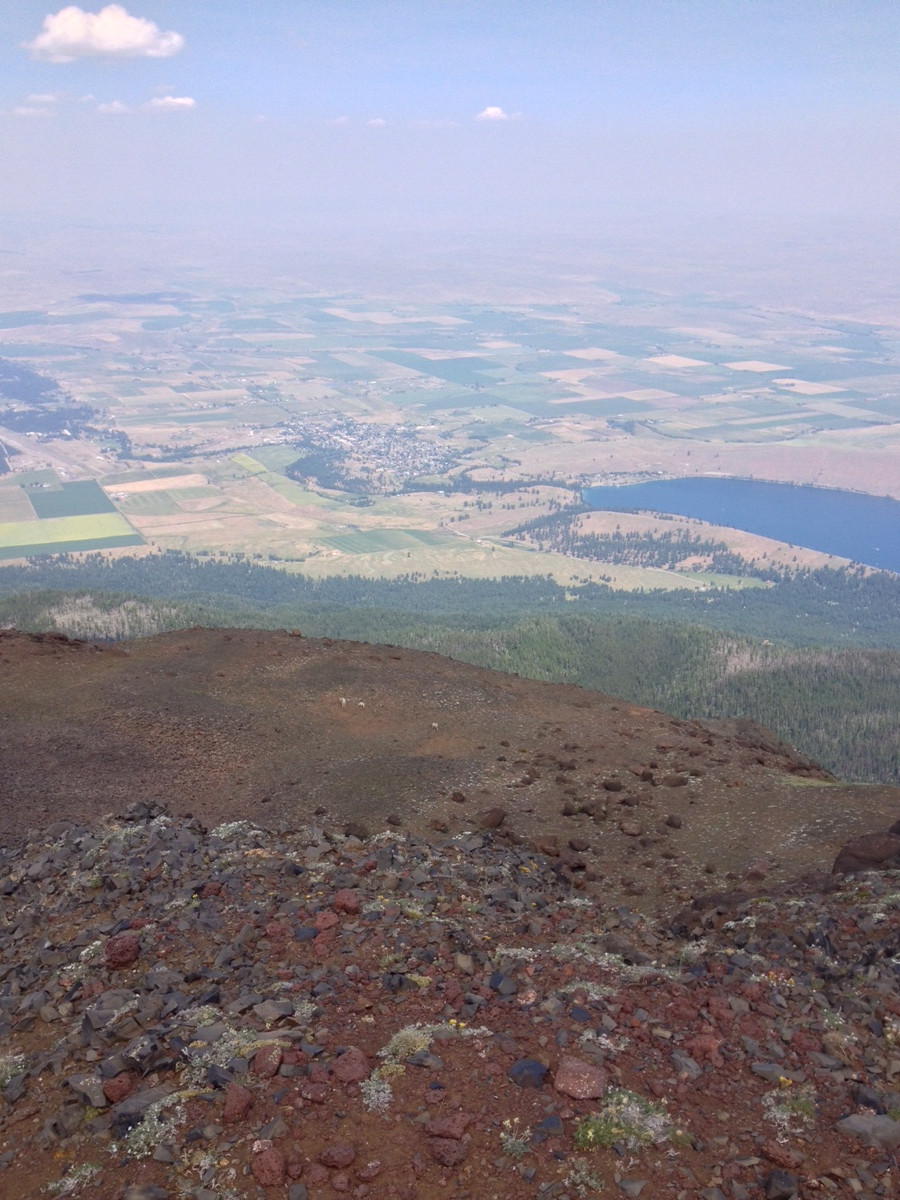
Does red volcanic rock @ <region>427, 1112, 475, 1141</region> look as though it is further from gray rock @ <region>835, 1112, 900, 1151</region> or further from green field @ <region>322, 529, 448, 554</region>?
green field @ <region>322, 529, 448, 554</region>

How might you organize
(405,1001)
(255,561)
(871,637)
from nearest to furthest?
(405,1001)
(871,637)
(255,561)

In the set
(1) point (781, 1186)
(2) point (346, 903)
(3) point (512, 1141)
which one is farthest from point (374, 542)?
(1) point (781, 1186)

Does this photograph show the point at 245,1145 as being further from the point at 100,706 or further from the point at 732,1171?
the point at 100,706

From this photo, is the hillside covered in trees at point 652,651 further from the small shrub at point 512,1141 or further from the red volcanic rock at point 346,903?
the small shrub at point 512,1141

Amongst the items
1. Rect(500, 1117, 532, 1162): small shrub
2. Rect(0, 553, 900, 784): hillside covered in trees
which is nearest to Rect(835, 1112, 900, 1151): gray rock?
Rect(500, 1117, 532, 1162): small shrub

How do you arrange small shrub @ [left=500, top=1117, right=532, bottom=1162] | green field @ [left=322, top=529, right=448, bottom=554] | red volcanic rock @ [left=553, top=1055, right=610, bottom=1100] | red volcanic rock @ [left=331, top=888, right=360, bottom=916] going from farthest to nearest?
green field @ [left=322, top=529, right=448, bottom=554]
red volcanic rock @ [left=331, top=888, right=360, bottom=916]
red volcanic rock @ [left=553, top=1055, right=610, bottom=1100]
small shrub @ [left=500, top=1117, right=532, bottom=1162]

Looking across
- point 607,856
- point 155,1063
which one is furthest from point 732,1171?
point 607,856
